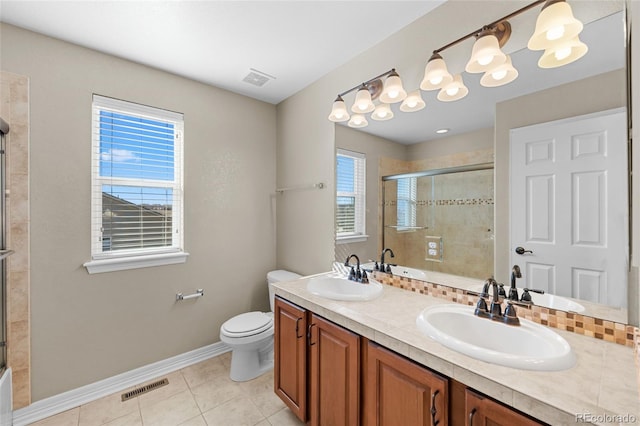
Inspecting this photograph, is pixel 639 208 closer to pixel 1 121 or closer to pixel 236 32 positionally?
pixel 236 32

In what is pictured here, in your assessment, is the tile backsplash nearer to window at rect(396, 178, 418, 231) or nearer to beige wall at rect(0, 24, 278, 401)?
window at rect(396, 178, 418, 231)

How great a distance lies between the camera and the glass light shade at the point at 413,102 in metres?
1.69

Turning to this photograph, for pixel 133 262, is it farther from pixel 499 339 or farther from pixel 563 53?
pixel 563 53

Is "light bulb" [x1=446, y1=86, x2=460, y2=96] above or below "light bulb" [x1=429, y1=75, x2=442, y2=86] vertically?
below

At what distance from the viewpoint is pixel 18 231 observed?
173 centimetres

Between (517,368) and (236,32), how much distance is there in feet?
7.54

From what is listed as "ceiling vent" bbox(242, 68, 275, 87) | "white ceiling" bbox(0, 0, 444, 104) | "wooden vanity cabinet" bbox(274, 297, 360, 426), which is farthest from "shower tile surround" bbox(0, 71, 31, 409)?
"wooden vanity cabinet" bbox(274, 297, 360, 426)

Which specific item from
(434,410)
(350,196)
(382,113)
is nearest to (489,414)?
(434,410)

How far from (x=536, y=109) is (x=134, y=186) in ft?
8.95

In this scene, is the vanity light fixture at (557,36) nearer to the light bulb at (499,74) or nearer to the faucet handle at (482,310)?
the light bulb at (499,74)

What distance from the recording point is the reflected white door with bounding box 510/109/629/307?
1.05 meters

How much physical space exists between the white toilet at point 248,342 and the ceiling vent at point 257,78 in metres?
2.13

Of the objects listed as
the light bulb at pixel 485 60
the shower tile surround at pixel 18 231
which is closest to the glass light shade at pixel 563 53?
the light bulb at pixel 485 60

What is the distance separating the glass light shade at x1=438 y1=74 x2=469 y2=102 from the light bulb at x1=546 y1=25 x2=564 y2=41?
398mm
